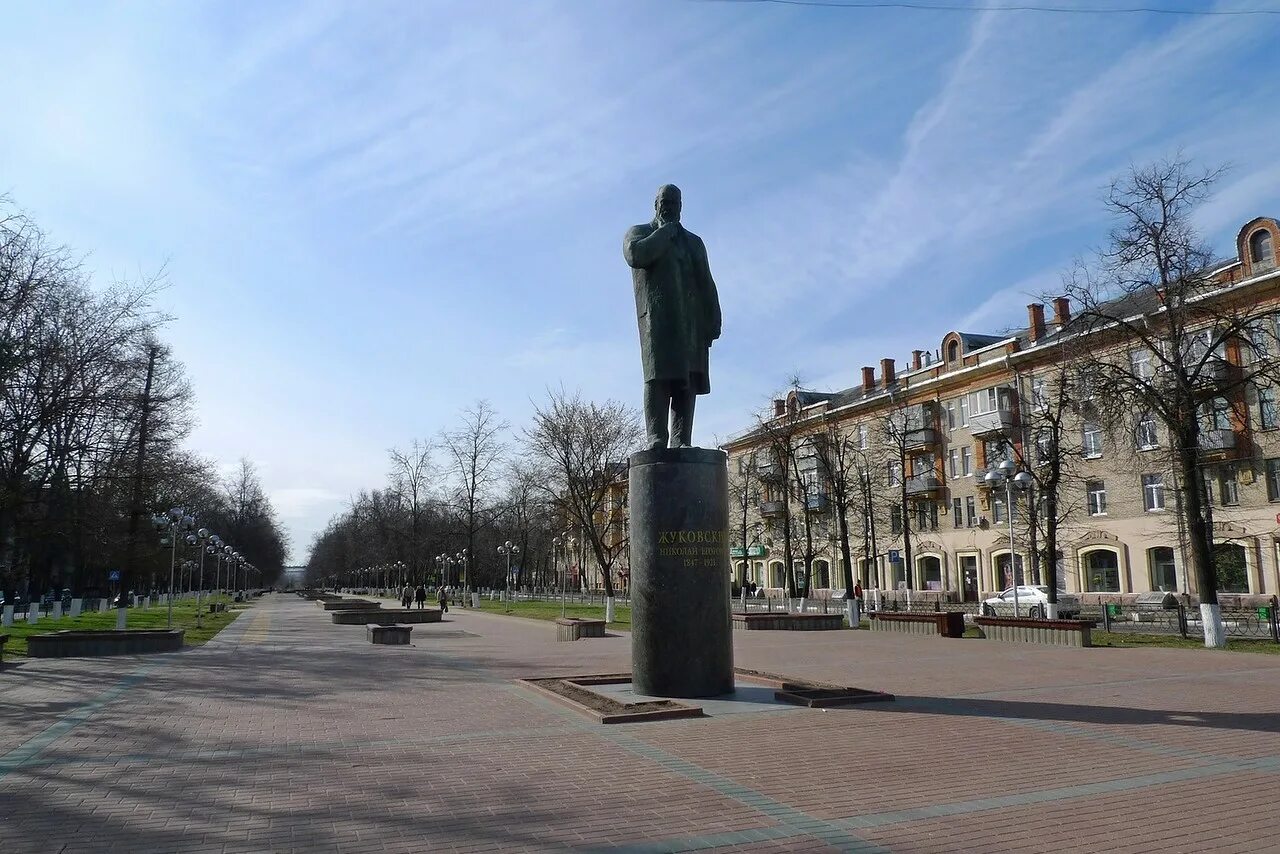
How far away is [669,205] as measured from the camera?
1127 cm

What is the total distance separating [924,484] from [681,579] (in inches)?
1720

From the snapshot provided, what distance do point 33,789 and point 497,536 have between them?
258 feet

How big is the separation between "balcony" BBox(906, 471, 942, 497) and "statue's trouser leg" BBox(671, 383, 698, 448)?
41.4m

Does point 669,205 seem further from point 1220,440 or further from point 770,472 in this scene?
point 770,472

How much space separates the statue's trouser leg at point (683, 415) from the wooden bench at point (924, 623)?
45.3 feet

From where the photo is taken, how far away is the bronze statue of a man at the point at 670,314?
11000 mm

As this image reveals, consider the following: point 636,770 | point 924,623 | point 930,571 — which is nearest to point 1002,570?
point 930,571

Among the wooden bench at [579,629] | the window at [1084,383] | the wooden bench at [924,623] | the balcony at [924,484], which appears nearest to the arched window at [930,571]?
the balcony at [924,484]

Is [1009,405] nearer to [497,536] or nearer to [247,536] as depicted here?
[497,536]

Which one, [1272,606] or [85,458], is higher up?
[85,458]

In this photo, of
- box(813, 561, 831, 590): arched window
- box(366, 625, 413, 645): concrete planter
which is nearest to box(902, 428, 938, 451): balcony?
box(813, 561, 831, 590): arched window

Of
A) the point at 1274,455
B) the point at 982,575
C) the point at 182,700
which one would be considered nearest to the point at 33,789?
the point at 182,700

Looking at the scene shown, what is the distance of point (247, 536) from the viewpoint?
94.1 meters

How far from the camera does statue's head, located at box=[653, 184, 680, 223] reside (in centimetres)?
1124
